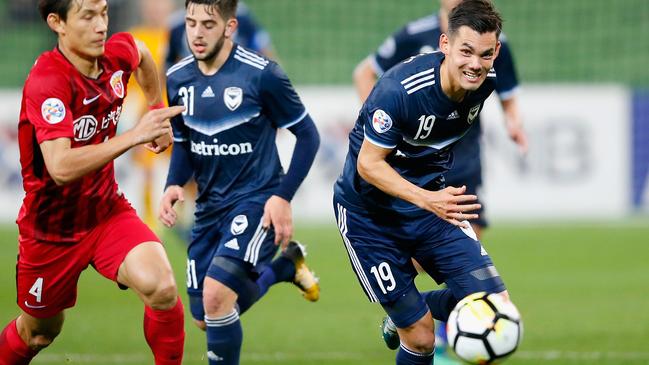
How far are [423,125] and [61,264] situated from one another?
78.3 inches

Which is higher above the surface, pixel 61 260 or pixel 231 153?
pixel 231 153

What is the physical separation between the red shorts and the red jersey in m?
0.05

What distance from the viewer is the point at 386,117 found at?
555 cm

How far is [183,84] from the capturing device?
265 inches

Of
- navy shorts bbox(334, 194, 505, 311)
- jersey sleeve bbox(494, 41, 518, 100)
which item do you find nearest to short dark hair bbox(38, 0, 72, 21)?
navy shorts bbox(334, 194, 505, 311)

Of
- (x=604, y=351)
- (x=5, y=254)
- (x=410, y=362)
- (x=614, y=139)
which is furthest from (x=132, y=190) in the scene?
(x=410, y=362)

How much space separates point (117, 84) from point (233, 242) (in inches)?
44.2

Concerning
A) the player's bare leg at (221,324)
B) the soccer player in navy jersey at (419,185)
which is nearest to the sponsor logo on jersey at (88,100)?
the player's bare leg at (221,324)

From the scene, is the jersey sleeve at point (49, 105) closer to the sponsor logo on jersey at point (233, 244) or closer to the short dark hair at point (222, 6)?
the short dark hair at point (222, 6)

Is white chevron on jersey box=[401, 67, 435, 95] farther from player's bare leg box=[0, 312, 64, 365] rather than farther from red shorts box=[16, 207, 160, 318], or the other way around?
player's bare leg box=[0, 312, 64, 365]

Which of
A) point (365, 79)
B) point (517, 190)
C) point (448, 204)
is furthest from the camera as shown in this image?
point (517, 190)

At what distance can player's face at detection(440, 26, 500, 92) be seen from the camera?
5457 millimetres

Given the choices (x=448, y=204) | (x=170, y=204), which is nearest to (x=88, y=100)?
(x=170, y=204)

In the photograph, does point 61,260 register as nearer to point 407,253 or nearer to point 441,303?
point 407,253
